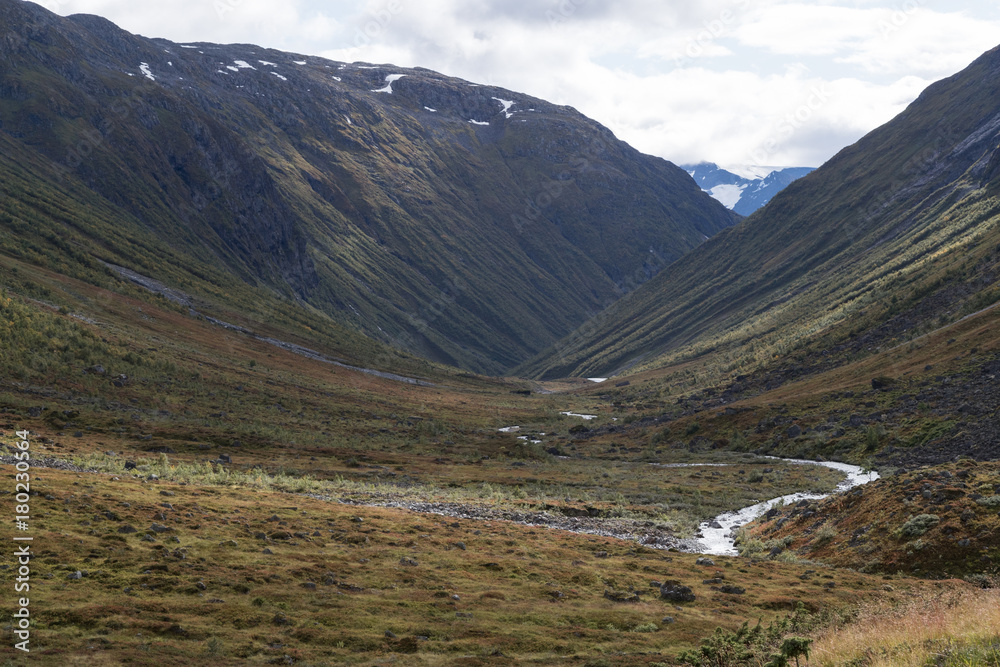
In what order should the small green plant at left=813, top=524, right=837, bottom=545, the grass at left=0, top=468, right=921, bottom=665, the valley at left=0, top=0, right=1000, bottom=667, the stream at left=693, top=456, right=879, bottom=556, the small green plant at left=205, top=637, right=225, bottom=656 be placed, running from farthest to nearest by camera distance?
the stream at left=693, top=456, right=879, bottom=556
the small green plant at left=813, top=524, right=837, bottom=545
the valley at left=0, top=0, right=1000, bottom=667
the grass at left=0, top=468, right=921, bottom=665
the small green plant at left=205, top=637, right=225, bottom=656

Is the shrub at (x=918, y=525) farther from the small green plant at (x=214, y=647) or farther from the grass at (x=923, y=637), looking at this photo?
the small green plant at (x=214, y=647)

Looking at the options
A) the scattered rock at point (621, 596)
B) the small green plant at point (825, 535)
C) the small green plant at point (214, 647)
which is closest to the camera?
the small green plant at point (214, 647)

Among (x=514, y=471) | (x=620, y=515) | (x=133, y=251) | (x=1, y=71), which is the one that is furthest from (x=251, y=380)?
(x=1, y=71)

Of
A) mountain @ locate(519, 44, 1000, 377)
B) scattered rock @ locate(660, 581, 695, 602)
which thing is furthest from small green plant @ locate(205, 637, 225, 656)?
mountain @ locate(519, 44, 1000, 377)

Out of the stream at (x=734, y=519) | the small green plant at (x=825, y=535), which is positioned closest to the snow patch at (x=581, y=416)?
the stream at (x=734, y=519)

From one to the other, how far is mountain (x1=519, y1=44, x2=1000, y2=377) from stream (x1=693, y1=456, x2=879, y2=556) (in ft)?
127

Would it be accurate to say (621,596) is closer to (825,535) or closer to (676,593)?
(676,593)

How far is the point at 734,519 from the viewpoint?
39719 mm

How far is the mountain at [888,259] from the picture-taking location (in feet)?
283

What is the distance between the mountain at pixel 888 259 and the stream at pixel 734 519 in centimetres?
3877

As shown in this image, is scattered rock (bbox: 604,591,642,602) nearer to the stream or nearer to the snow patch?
the stream

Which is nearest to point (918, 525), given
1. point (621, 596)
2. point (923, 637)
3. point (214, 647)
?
point (621, 596)

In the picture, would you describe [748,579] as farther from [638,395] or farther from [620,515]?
[638,395]

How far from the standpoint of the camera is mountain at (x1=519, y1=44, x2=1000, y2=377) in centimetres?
8638
